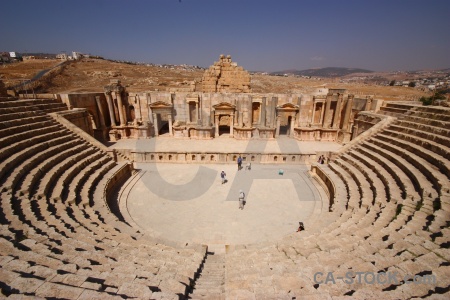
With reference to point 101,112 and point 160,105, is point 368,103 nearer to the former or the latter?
point 160,105

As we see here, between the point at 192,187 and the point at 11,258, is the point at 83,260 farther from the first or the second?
the point at 192,187

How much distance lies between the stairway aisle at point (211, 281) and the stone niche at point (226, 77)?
2000cm

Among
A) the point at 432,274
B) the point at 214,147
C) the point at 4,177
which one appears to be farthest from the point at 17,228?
the point at 214,147

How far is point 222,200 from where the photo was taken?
37.0 feet

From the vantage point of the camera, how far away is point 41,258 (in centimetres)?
436

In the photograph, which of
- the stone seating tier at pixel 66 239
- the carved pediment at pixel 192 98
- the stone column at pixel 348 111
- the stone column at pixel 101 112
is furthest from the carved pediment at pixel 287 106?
the stone column at pixel 101 112

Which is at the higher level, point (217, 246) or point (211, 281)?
point (211, 281)

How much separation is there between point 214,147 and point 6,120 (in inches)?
503

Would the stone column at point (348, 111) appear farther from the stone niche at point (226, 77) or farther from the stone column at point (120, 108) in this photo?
the stone column at point (120, 108)

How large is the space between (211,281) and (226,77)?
21.9 m

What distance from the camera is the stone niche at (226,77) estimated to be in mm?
23641

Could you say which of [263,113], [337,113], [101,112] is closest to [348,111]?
[337,113]

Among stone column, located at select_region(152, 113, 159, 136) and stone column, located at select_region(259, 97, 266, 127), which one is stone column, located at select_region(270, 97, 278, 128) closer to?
stone column, located at select_region(259, 97, 266, 127)

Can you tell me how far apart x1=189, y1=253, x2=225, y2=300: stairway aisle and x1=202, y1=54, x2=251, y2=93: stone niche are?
65.6ft
